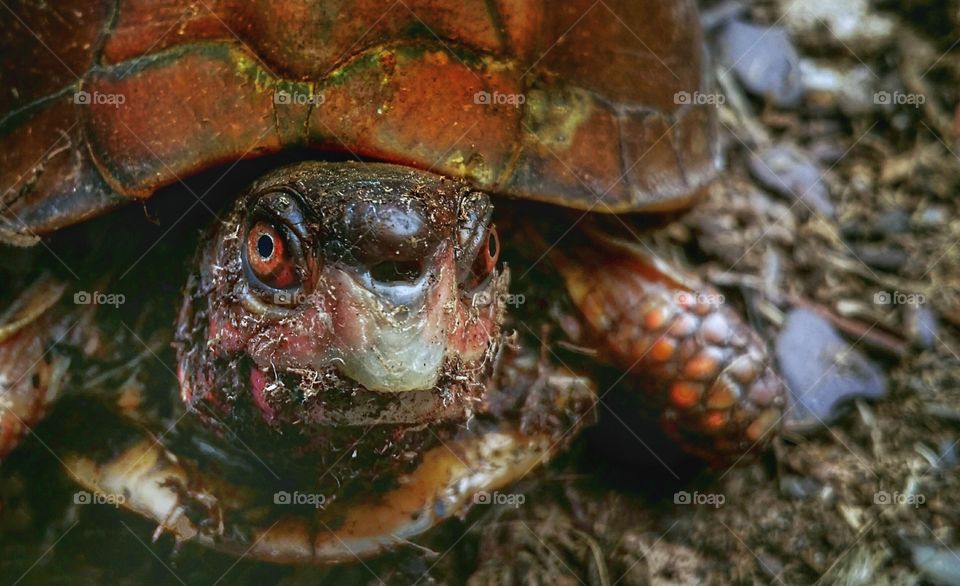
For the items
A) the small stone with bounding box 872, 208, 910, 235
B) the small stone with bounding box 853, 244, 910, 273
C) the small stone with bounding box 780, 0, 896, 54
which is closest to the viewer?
the small stone with bounding box 853, 244, 910, 273

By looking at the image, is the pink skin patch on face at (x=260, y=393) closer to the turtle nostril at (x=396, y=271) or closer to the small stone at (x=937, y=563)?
the turtle nostril at (x=396, y=271)

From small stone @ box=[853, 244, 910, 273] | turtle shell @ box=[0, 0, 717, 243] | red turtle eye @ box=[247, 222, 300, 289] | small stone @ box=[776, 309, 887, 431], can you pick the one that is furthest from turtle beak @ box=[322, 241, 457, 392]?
small stone @ box=[853, 244, 910, 273]

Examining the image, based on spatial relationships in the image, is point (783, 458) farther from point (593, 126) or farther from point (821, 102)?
point (821, 102)

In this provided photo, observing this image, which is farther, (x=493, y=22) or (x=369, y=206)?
(x=493, y=22)

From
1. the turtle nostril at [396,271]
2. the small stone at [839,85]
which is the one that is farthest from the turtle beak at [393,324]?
the small stone at [839,85]

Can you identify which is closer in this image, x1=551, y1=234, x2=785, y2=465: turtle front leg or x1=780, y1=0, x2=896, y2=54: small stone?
x1=551, y1=234, x2=785, y2=465: turtle front leg

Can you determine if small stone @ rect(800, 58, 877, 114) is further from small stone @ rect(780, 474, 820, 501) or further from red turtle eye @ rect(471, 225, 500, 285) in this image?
red turtle eye @ rect(471, 225, 500, 285)

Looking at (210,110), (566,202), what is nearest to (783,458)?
(566,202)

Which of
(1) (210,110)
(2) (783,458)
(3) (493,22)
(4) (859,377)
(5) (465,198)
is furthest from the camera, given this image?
(4) (859,377)
